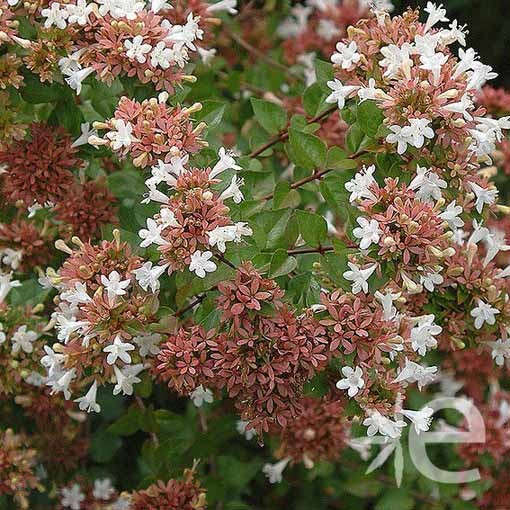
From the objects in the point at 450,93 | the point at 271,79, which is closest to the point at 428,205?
the point at 450,93

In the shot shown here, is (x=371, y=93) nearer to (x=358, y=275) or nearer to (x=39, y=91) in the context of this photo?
(x=358, y=275)

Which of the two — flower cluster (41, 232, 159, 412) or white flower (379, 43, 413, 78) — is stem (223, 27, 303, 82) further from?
flower cluster (41, 232, 159, 412)

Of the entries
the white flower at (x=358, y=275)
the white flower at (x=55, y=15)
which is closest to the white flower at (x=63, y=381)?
the white flower at (x=358, y=275)

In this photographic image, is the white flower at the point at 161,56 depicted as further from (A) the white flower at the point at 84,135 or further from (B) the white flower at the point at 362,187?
(B) the white flower at the point at 362,187

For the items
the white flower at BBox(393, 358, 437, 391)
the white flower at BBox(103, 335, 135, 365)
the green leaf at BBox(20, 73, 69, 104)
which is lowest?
the white flower at BBox(103, 335, 135, 365)

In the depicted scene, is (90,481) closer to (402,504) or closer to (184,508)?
(184,508)

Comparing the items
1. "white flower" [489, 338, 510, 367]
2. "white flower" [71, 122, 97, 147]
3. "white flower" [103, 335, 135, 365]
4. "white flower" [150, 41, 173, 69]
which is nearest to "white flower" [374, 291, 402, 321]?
"white flower" [489, 338, 510, 367]
